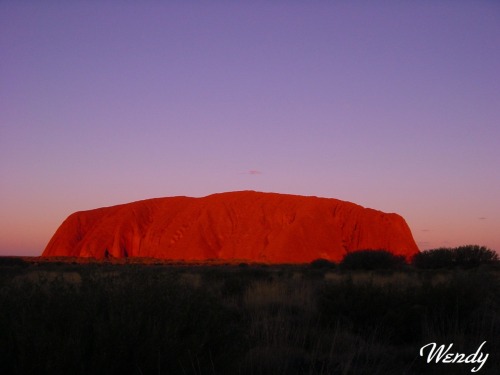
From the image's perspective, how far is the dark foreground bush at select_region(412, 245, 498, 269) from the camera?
38.2 meters

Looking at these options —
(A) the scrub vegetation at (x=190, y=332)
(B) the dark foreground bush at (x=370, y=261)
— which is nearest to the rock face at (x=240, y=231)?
(B) the dark foreground bush at (x=370, y=261)

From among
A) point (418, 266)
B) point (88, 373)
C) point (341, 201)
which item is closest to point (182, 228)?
point (341, 201)

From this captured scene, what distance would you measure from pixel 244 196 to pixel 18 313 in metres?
76.7

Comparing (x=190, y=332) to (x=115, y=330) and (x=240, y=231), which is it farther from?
(x=240, y=231)

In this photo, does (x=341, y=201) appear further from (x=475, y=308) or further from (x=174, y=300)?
(x=174, y=300)

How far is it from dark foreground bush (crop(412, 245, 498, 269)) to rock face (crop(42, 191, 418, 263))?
95.7 ft

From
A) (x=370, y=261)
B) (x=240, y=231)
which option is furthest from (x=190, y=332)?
(x=240, y=231)

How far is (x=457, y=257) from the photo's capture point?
38.9m

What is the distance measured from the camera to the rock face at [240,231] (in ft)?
235

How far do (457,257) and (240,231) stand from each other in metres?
40.4

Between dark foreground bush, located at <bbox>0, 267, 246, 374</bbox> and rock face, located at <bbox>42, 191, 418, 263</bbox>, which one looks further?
rock face, located at <bbox>42, 191, 418, 263</bbox>

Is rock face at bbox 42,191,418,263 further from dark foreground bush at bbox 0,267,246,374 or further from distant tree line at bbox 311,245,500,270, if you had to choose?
dark foreground bush at bbox 0,267,246,374

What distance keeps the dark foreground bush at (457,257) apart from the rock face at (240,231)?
29166mm

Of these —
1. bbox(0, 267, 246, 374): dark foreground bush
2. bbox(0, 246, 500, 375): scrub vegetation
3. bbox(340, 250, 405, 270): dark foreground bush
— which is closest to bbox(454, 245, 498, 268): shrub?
bbox(340, 250, 405, 270): dark foreground bush
